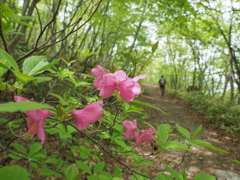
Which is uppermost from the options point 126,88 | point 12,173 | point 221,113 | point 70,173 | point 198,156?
point 126,88

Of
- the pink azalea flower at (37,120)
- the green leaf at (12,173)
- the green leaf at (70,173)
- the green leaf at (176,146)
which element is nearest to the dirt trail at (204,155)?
the green leaf at (176,146)

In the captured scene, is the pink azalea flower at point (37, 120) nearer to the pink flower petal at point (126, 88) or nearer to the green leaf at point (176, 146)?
the pink flower petal at point (126, 88)

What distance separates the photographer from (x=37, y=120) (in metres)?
0.52

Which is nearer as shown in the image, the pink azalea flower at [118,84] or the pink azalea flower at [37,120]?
the pink azalea flower at [37,120]

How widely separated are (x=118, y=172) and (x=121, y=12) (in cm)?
435

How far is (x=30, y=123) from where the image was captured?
56 cm

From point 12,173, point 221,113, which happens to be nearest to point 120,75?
point 12,173

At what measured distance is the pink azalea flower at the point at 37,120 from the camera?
48 cm

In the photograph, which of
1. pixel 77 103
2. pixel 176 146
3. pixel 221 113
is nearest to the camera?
pixel 77 103

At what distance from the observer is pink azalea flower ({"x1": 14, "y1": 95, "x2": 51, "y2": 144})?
1.59 ft

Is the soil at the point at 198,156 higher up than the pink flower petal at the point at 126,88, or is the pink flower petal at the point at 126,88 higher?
the pink flower petal at the point at 126,88

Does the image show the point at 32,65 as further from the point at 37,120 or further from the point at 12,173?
the point at 12,173

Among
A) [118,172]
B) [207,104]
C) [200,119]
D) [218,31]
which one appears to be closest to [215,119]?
[200,119]

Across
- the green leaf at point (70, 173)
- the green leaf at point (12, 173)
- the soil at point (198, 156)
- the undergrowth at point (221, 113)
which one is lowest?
the soil at point (198, 156)
